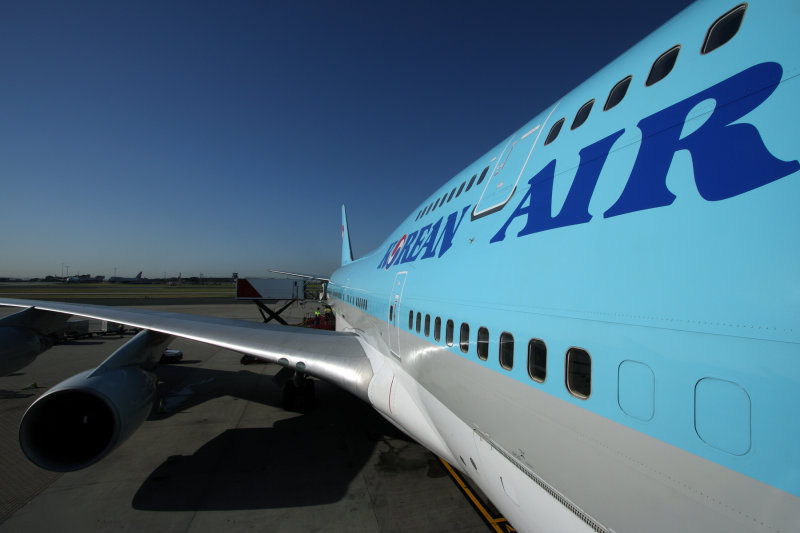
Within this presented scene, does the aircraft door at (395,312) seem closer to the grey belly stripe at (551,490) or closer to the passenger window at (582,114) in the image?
the grey belly stripe at (551,490)

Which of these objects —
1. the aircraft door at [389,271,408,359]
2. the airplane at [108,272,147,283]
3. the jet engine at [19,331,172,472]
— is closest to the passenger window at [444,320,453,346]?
the aircraft door at [389,271,408,359]

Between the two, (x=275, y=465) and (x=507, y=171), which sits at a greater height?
(x=507, y=171)

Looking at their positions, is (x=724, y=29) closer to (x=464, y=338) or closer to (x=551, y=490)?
(x=464, y=338)

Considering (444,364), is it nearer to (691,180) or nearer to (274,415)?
(691,180)

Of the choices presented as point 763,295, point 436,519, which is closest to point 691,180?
point 763,295

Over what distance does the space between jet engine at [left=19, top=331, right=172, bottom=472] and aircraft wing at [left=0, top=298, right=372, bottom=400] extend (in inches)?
67.5

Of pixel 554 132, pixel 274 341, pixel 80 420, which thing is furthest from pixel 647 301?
pixel 80 420

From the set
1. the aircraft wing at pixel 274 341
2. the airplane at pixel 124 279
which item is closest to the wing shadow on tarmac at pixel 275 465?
the aircraft wing at pixel 274 341

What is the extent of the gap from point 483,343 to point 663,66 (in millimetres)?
2584

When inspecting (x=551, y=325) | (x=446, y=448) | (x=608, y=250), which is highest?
(x=608, y=250)

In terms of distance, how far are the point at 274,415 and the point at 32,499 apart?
4.92m

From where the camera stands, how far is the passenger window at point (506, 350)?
3033 millimetres

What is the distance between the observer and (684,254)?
6.12 ft

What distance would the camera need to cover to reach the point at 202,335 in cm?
836
